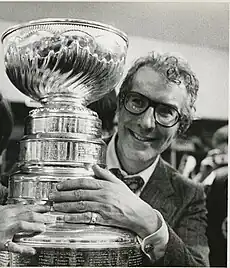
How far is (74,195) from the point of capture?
1.25m

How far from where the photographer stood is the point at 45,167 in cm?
125

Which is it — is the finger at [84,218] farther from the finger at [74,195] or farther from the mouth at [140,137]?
the mouth at [140,137]

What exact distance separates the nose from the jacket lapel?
0.10 meters

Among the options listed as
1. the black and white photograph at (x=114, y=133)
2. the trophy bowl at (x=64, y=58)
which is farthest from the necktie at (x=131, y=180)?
the trophy bowl at (x=64, y=58)

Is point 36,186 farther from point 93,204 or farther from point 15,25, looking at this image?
point 15,25

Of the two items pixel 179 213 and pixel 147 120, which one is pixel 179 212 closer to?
pixel 179 213

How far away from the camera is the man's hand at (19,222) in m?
1.23

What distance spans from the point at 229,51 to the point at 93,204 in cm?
55

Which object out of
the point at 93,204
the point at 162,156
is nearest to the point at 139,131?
the point at 162,156

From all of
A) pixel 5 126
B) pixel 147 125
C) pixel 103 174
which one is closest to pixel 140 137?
pixel 147 125

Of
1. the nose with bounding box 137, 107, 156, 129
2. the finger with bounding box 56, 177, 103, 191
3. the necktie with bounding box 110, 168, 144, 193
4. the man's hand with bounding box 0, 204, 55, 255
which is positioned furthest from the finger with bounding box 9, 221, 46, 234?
the nose with bounding box 137, 107, 156, 129

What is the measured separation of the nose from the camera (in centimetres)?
128

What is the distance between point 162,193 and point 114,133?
208 millimetres

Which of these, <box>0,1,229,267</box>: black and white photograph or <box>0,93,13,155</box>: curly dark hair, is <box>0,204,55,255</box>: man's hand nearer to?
<box>0,1,229,267</box>: black and white photograph
